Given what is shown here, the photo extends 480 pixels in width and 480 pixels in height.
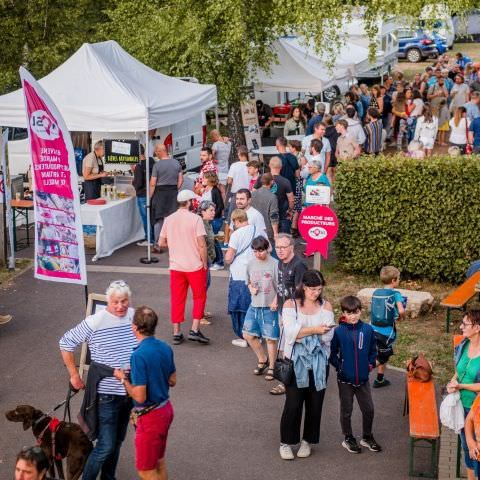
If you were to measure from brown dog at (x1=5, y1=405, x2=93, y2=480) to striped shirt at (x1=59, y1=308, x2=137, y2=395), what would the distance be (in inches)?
21.6

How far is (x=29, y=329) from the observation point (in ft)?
37.2

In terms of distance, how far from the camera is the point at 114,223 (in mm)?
14820

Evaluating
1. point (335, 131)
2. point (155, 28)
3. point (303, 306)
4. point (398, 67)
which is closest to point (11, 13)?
point (155, 28)

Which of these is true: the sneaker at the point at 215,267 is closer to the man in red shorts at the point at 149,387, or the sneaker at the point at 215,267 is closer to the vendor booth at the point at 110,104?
the vendor booth at the point at 110,104

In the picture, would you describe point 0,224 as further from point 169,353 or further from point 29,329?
point 169,353

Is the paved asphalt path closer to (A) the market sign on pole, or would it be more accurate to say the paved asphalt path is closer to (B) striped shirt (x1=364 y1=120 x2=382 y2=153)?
(A) the market sign on pole

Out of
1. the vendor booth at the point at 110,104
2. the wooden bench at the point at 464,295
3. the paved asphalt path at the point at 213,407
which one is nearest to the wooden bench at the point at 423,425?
the paved asphalt path at the point at 213,407

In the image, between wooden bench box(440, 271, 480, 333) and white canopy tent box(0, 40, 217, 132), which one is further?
white canopy tent box(0, 40, 217, 132)

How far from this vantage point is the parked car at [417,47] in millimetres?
41719

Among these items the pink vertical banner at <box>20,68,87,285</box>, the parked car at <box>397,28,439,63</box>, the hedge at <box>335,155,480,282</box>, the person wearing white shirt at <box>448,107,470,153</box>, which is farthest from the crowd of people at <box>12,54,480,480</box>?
the parked car at <box>397,28,439,63</box>

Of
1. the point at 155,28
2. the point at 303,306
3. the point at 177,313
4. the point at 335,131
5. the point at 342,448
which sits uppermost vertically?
the point at 155,28

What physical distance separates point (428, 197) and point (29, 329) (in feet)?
18.1

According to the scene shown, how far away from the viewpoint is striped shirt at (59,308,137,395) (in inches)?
280

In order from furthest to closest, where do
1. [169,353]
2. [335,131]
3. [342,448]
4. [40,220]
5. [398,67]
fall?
[398,67] < [335,131] < [40,220] < [342,448] < [169,353]
